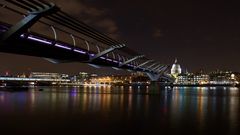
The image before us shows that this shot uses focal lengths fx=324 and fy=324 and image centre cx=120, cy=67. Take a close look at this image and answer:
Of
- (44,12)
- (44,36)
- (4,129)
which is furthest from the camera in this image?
(44,36)

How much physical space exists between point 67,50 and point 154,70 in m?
92.0

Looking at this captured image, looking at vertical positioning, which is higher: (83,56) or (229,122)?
(83,56)

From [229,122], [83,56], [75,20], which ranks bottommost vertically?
[229,122]

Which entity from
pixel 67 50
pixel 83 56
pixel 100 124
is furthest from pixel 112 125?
pixel 83 56

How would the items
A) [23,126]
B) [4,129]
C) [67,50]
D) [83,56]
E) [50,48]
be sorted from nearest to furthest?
[4,129] < [23,126] < [50,48] < [67,50] < [83,56]

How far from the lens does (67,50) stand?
4712cm

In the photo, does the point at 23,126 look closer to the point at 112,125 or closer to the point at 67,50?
the point at 112,125

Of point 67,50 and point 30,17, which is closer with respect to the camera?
point 30,17

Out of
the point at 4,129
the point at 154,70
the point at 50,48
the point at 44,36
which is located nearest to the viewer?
the point at 4,129

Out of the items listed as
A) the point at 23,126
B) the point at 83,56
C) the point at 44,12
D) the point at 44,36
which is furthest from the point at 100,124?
the point at 83,56

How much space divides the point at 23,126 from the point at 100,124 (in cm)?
650

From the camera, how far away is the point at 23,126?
89.2 ft

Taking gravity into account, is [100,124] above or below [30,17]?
below

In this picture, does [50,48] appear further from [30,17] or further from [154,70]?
[154,70]
